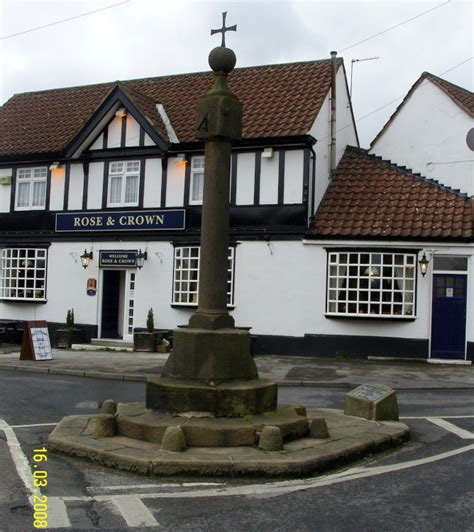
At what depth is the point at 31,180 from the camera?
23188 millimetres

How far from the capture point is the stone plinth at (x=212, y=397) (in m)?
8.00

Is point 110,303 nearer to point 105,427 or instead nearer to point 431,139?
point 431,139

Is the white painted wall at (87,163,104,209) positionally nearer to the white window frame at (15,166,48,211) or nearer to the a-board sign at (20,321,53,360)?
the white window frame at (15,166,48,211)

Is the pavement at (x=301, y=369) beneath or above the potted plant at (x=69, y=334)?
beneath

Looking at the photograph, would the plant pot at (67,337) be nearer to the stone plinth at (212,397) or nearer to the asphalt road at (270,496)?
the asphalt road at (270,496)

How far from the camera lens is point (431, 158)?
842 inches

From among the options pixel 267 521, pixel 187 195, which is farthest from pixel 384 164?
pixel 267 521

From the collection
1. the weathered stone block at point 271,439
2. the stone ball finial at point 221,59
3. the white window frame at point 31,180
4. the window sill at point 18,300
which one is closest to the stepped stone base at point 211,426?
the weathered stone block at point 271,439

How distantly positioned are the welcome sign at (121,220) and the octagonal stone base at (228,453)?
12.5 metres

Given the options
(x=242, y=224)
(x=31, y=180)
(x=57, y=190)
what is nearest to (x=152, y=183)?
(x=242, y=224)

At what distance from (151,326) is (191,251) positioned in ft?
8.56

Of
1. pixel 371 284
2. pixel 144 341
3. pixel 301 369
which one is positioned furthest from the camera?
pixel 144 341

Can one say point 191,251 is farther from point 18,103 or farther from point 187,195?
point 18,103

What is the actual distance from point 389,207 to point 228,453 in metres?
13.6
